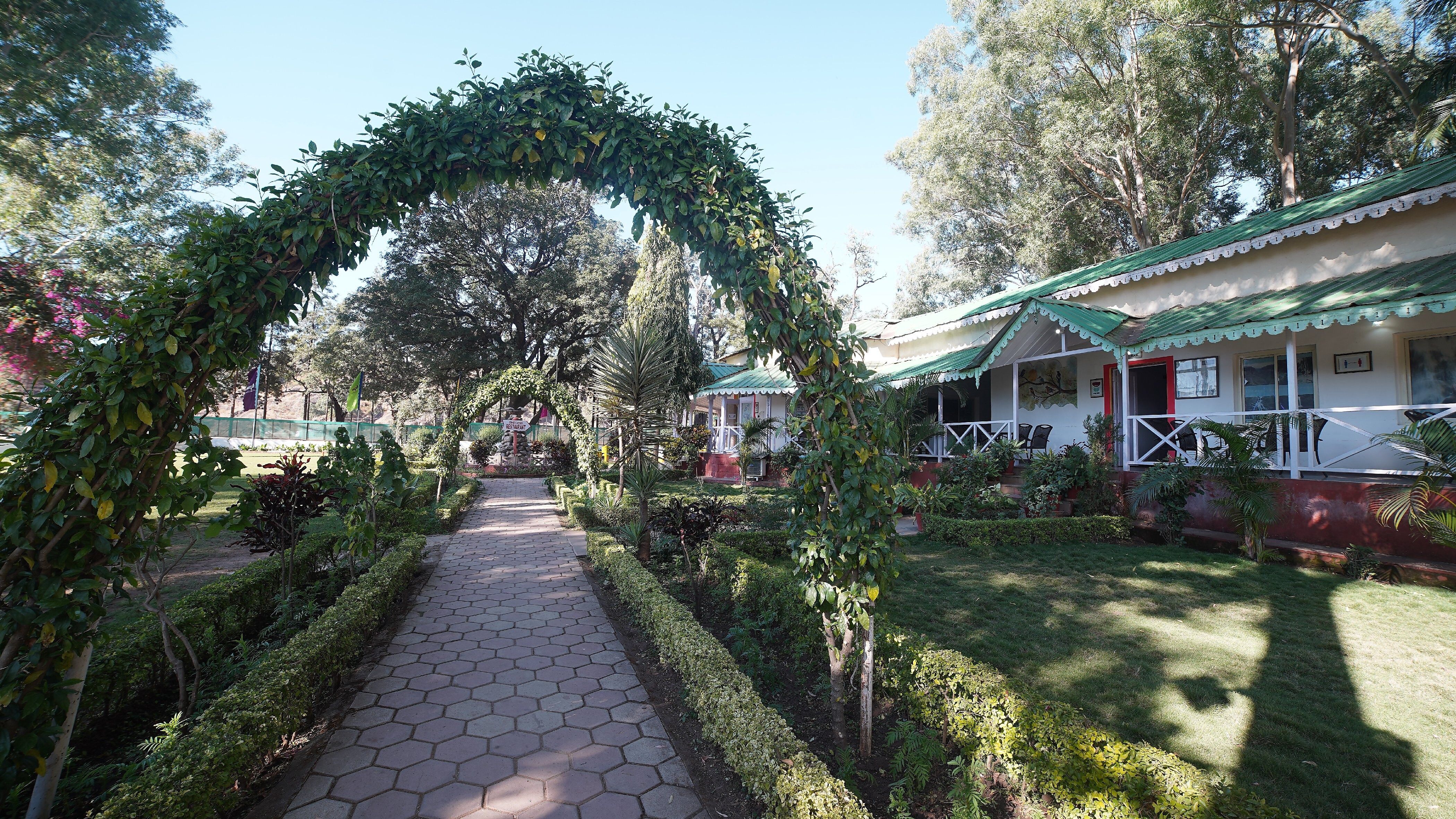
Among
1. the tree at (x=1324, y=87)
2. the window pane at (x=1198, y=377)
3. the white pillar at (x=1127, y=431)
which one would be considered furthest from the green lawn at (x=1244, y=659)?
the tree at (x=1324, y=87)

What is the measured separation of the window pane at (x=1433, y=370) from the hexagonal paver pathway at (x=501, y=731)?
11.1m

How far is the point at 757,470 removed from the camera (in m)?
19.2

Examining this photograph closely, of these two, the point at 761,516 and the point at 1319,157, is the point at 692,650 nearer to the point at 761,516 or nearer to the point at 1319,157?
the point at 761,516

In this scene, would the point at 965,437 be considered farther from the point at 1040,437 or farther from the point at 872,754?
the point at 872,754

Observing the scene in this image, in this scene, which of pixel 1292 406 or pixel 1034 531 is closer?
pixel 1292 406

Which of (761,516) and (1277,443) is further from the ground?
(1277,443)

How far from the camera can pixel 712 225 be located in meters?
3.27

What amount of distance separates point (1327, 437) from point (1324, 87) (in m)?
14.5

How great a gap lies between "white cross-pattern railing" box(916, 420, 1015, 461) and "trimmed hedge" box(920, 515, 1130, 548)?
9.00 ft

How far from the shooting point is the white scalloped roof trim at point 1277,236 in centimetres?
805

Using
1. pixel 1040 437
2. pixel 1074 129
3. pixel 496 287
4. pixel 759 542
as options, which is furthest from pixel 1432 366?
pixel 496 287

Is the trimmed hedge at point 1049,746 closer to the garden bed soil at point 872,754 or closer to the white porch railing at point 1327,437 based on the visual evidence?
the garden bed soil at point 872,754

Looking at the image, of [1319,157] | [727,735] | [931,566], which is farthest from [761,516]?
[1319,157]

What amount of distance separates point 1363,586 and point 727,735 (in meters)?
7.13
